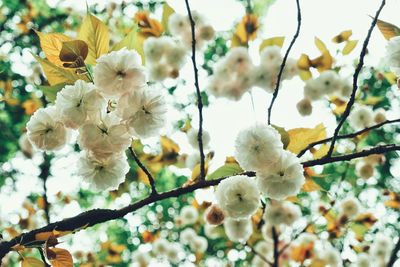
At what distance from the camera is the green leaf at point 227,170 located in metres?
1.22

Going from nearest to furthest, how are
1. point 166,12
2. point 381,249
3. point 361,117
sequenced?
1. point 166,12
2. point 361,117
3. point 381,249

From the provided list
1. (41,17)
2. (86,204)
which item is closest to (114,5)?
(41,17)

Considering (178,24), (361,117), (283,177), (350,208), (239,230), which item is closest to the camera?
(283,177)

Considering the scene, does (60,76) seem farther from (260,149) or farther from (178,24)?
(178,24)

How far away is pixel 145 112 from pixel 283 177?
408 millimetres

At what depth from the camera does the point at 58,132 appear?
1.11 m

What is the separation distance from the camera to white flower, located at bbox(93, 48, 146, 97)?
987mm

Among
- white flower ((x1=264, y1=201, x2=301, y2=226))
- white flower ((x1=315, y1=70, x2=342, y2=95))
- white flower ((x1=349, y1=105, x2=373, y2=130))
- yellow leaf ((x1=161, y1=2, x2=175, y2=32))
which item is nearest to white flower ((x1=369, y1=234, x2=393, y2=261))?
white flower ((x1=349, y1=105, x2=373, y2=130))

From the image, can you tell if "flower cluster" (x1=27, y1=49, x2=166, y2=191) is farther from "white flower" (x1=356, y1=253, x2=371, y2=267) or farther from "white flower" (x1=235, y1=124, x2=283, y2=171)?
"white flower" (x1=356, y1=253, x2=371, y2=267)

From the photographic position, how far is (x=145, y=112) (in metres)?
1.03

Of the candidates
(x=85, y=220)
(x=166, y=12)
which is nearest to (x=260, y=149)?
(x=85, y=220)

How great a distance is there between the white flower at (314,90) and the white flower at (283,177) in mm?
1451

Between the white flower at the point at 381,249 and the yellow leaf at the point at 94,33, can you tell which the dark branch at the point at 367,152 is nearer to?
the yellow leaf at the point at 94,33

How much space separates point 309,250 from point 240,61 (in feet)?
4.68
